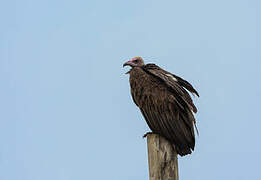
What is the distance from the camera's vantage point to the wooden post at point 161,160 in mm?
4521

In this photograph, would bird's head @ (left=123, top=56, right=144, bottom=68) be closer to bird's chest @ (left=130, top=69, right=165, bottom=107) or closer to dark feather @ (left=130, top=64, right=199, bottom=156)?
dark feather @ (left=130, top=64, right=199, bottom=156)

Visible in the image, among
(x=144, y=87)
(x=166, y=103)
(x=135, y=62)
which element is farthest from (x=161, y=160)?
(x=135, y=62)

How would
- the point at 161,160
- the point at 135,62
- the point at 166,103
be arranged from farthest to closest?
the point at 135,62
the point at 166,103
the point at 161,160

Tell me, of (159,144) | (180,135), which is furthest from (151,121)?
(159,144)

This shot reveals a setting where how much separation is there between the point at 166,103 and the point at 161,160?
145 cm

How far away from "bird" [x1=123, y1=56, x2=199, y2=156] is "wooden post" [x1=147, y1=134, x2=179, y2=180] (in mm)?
320

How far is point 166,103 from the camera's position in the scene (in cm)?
596

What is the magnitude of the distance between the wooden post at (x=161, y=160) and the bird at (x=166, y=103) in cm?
32

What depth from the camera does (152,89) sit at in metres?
6.28

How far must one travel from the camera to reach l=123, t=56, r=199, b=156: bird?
554 centimetres

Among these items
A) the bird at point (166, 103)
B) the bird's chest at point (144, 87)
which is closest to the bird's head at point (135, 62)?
the bird at point (166, 103)

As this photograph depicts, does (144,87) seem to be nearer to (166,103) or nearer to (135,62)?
(166,103)

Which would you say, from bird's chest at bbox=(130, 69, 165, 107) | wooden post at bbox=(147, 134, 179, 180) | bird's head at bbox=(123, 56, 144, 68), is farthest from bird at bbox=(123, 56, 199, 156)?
bird's head at bbox=(123, 56, 144, 68)

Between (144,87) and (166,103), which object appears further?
(144,87)
